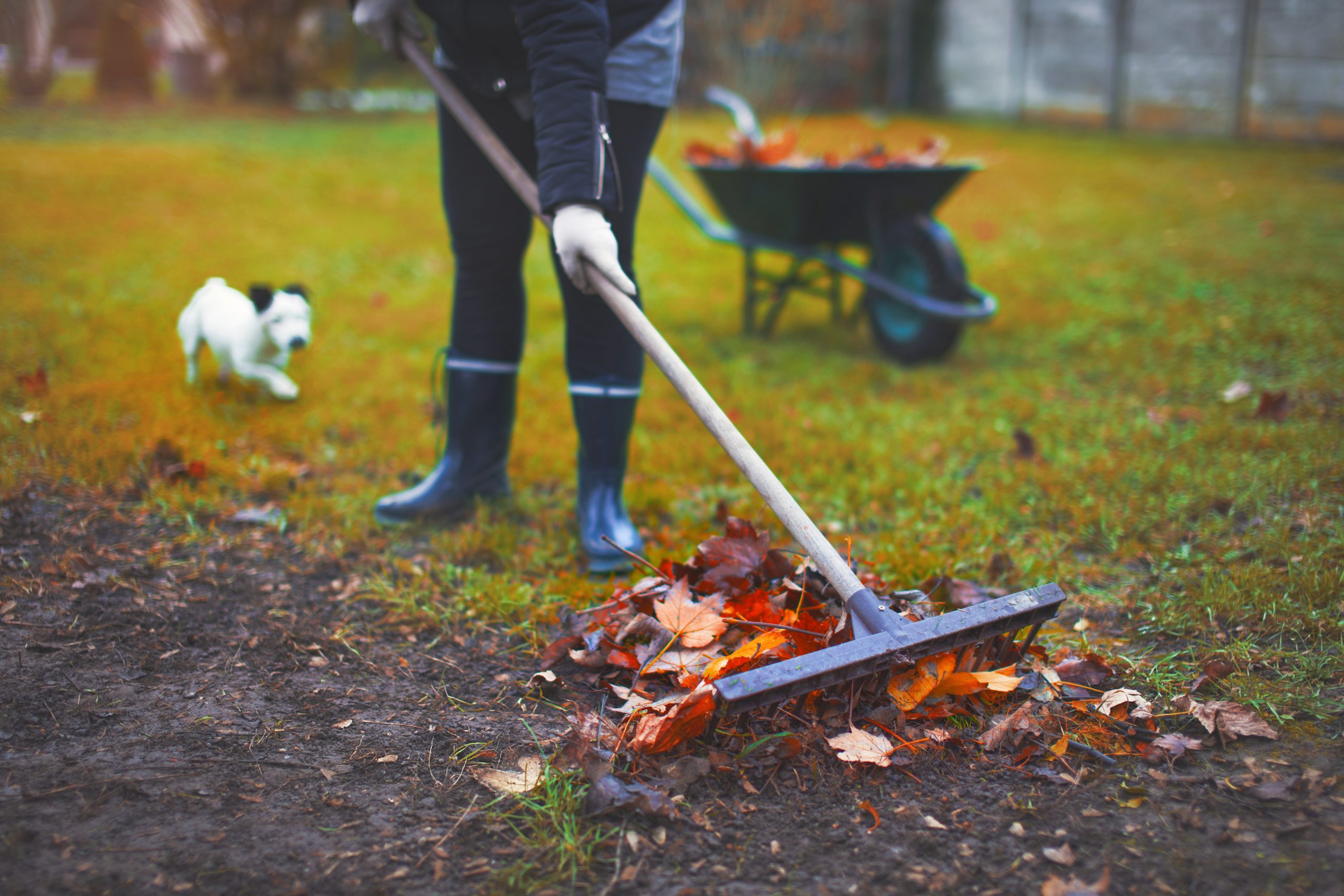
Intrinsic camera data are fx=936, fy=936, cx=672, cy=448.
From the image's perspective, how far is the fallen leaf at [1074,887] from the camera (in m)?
1.26

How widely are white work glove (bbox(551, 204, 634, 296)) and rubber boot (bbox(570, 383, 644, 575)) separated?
400mm

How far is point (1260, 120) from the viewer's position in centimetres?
870

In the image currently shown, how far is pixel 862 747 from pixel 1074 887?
36 centimetres

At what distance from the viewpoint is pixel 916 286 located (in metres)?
3.77

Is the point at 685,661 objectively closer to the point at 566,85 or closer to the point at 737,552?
the point at 737,552

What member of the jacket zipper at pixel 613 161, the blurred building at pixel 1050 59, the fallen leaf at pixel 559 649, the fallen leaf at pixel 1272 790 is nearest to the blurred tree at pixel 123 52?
the blurred building at pixel 1050 59

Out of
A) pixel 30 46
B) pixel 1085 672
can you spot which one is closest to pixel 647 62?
pixel 1085 672

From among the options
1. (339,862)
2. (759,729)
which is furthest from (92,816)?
(759,729)

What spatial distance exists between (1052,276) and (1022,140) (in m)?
5.30

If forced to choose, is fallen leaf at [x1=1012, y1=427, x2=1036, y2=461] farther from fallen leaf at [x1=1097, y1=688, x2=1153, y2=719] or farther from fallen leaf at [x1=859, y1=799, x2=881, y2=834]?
fallen leaf at [x1=859, y1=799, x2=881, y2=834]

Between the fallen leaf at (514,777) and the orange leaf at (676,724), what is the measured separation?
0.53ft

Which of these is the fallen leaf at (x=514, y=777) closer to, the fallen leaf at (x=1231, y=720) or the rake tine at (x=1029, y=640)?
the rake tine at (x=1029, y=640)

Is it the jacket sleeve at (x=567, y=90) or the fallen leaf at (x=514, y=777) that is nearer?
the fallen leaf at (x=514, y=777)

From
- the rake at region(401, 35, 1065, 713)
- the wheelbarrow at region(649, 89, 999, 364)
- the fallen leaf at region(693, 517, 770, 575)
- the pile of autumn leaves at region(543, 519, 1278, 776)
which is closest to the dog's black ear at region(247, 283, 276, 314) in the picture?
the rake at region(401, 35, 1065, 713)
